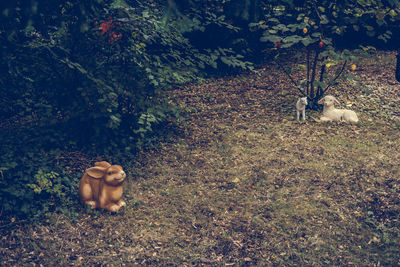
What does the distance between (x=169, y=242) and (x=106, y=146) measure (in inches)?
76.7

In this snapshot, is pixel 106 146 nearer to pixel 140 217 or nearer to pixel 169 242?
pixel 140 217

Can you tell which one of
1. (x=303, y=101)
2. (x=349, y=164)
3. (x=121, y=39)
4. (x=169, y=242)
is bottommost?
(x=169, y=242)

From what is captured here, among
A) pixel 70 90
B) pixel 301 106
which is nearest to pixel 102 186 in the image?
pixel 70 90

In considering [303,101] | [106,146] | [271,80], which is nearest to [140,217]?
[106,146]

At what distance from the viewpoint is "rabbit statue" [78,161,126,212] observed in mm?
4340

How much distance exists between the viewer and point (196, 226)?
436 centimetres

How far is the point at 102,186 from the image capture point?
4.39m

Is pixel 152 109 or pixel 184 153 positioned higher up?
pixel 152 109

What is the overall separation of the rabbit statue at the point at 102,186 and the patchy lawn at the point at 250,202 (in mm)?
137

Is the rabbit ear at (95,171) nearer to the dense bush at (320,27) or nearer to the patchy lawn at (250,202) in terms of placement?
the patchy lawn at (250,202)

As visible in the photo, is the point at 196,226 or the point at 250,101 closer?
the point at 196,226

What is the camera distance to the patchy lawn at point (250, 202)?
13.0ft

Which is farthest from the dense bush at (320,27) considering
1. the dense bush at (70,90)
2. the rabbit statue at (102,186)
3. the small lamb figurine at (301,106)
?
the rabbit statue at (102,186)

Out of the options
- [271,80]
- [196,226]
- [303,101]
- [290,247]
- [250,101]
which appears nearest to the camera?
[290,247]
